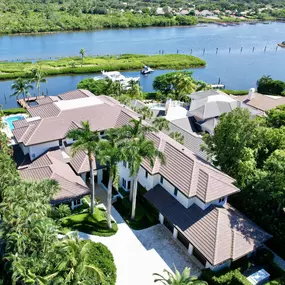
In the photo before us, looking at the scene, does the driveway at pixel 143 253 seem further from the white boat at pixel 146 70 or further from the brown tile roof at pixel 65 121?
the white boat at pixel 146 70

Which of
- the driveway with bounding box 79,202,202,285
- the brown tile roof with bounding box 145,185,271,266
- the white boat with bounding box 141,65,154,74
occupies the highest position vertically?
the brown tile roof with bounding box 145,185,271,266

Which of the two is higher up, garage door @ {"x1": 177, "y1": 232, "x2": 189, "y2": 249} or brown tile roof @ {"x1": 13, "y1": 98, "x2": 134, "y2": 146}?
brown tile roof @ {"x1": 13, "y1": 98, "x2": 134, "y2": 146}

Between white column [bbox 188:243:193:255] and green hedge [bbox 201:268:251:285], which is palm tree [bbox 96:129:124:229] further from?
green hedge [bbox 201:268:251:285]

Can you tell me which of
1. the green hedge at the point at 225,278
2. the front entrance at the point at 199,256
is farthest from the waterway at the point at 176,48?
the green hedge at the point at 225,278

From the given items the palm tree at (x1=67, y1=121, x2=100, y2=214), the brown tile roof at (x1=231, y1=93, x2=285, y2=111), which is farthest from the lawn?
the brown tile roof at (x1=231, y1=93, x2=285, y2=111)

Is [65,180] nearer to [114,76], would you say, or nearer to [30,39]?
[114,76]
